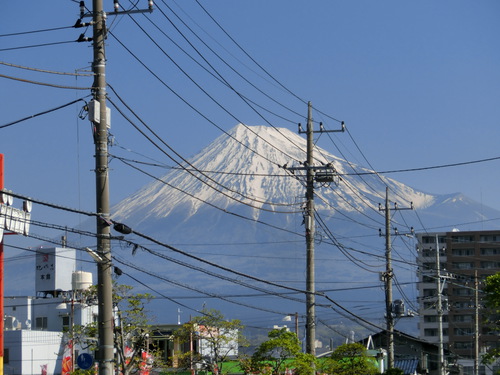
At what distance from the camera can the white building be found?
80.0 m

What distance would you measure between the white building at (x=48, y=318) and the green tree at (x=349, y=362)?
17.5 metres

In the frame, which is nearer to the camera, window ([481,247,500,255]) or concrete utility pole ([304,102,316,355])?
concrete utility pole ([304,102,316,355])

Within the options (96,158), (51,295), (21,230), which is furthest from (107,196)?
(51,295)

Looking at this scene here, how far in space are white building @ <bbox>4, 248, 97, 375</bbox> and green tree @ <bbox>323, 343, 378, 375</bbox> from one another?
17457 millimetres

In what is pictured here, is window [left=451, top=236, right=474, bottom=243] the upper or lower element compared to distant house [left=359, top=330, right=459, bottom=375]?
Answer: upper

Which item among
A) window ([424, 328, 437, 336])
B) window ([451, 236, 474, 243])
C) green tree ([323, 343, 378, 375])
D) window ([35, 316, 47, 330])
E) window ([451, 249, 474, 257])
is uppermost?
window ([451, 236, 474, 243])

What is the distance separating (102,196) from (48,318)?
2872 inches

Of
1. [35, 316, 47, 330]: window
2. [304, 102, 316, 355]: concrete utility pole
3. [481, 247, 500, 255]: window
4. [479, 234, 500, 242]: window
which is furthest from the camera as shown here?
[479, 234, 500, 242]: window

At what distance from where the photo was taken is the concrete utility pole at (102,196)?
89.6 feet

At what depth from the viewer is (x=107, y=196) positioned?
27453 millimetres

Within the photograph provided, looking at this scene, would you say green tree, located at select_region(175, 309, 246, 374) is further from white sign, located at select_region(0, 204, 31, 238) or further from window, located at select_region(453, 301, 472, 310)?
window, located at select_region(453, 301, 472, 310)

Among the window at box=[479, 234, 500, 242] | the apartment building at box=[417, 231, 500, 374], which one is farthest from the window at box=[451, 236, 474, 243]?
the window at box=[479, 234, 500, 242]

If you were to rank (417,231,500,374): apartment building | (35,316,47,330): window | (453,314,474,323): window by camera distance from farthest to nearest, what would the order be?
1. (453,314,474,323): window
2. (417,231,500,374): apartment building
3. (35,316,47,330): window

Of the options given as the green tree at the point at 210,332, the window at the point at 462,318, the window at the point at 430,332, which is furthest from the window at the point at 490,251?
the green tree at the point at 210,332
